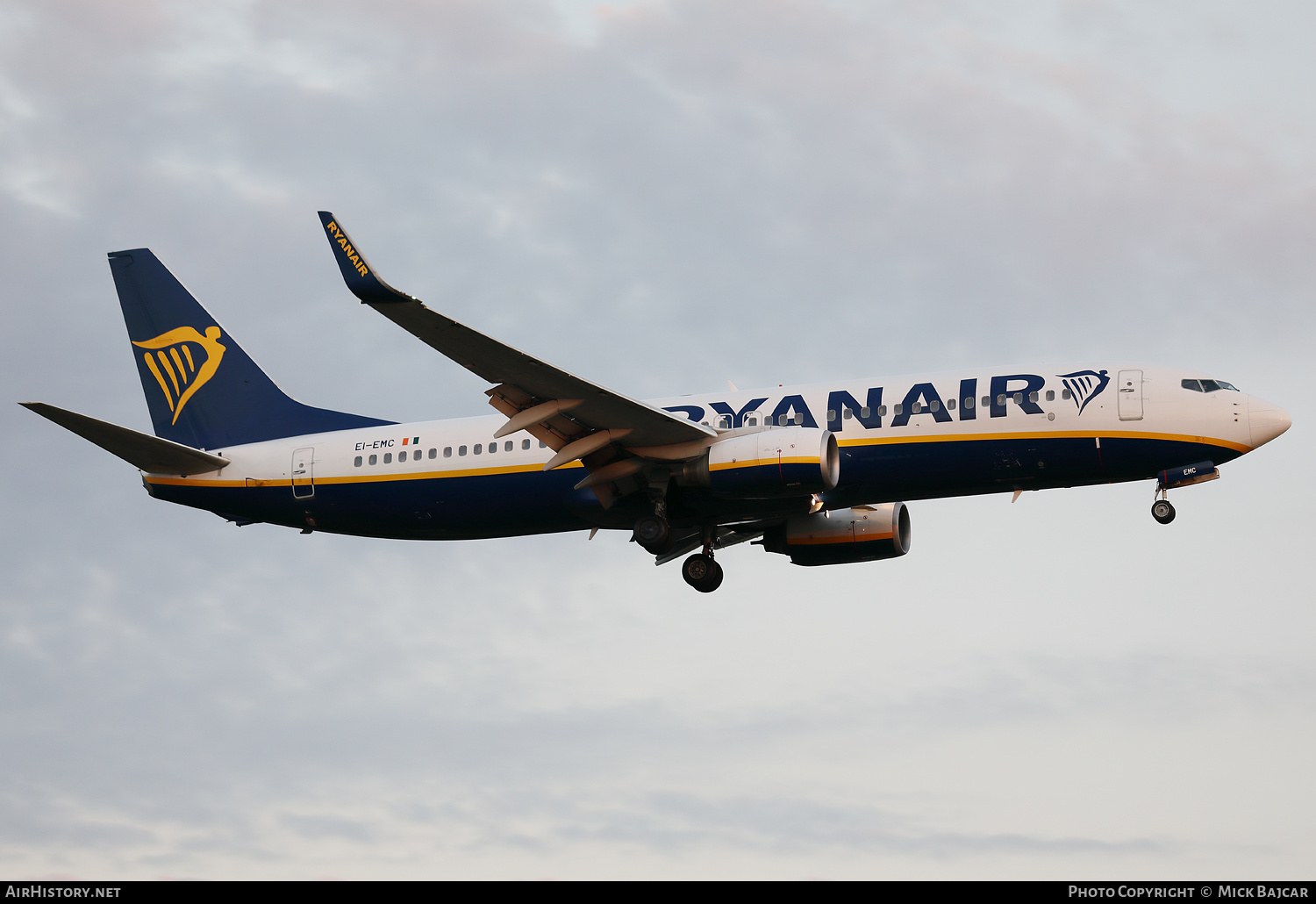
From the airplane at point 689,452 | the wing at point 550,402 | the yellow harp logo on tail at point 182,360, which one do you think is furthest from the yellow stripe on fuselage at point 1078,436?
the yellow harp logo on tail at point 182,360

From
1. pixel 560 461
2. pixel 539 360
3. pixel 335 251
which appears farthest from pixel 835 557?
pixel 335 251

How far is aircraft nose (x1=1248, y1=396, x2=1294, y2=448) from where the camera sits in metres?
31.5

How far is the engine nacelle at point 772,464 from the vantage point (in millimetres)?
31047

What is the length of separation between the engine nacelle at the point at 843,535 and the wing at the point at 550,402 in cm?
647

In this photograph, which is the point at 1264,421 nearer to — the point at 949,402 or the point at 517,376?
the point at 949,402

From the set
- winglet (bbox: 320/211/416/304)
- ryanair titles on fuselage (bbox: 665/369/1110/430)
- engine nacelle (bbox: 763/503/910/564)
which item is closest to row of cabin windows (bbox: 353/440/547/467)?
ryanair titles on fuselage (bbox: 665/369/1110/430)

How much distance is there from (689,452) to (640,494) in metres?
2.28

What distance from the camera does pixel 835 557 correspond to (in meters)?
38.1

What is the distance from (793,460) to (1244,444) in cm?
1020

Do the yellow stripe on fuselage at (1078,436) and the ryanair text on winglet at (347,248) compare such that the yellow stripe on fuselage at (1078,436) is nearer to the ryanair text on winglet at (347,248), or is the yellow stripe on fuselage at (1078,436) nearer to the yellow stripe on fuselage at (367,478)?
the yellow stripe on fuselage at (367,478)

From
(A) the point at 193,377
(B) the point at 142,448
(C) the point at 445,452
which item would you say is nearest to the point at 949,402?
(C) the point at 445,452

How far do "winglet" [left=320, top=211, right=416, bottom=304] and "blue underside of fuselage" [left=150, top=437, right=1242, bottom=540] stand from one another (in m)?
9.60

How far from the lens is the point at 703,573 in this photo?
119 ft

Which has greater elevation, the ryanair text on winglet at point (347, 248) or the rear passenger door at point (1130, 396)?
the rear passenger door at point (1130, 396)
